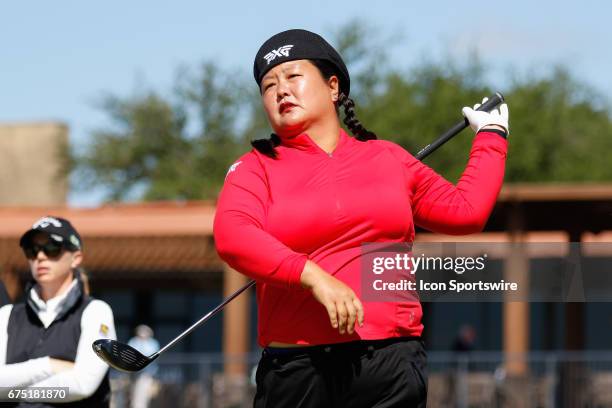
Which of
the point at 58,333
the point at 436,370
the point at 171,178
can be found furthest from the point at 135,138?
the point at 58,333

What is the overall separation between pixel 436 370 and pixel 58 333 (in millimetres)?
12964

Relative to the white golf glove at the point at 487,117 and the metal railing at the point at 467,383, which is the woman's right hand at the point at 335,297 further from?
the metal railing at the point at 467,383

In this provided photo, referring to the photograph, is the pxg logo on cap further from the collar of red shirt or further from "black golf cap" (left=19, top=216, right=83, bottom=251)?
"black golf cap" (left=19, top=216, right=83, bottom=251)

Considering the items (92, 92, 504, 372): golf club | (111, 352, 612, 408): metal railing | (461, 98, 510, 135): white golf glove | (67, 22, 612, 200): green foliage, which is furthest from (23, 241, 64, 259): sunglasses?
(67, 22, 612, 200): green foliage

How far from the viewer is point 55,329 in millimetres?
5984

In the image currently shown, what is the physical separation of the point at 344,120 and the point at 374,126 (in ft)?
124

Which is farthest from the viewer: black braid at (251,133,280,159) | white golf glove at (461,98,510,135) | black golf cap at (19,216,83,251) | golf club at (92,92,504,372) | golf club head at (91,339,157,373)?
black golf cap at (19,216,83,251)

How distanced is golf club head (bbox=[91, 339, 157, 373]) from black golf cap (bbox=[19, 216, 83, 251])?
151cm

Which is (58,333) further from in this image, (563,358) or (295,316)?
(563,358)

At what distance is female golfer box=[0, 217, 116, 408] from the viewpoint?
577cm

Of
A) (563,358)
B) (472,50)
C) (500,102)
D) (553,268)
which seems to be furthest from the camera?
(472,50)

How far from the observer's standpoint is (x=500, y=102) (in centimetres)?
443

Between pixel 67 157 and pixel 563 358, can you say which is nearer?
pixel 563 358

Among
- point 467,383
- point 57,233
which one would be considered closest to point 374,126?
point 467,383
